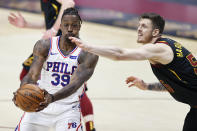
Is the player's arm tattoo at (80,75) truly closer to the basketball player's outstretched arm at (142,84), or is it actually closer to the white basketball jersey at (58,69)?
the white basketball jersey at (58,69)

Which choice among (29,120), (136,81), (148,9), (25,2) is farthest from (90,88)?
(25,2)

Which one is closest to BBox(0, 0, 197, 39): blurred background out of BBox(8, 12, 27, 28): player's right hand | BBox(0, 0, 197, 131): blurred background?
BBox(0, 0, 197, 131): blurred background

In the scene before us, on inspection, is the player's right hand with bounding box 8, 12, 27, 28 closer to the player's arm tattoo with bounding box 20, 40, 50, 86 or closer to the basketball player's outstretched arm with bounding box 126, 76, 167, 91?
the player's arm tattoo with bounding box 20, 40, 50, 86

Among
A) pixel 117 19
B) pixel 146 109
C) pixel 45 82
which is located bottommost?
pixel 146 109

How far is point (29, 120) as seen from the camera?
16.9 feet

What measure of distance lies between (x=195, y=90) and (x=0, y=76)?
5.77 metres

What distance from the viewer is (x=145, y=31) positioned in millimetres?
5066

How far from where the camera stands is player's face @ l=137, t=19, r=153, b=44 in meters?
5.07

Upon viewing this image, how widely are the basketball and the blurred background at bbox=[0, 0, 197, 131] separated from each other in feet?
7.30

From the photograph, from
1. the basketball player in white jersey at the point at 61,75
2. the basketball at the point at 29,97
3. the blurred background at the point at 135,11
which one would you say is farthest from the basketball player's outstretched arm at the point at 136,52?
the blurred background at the point at 135,11

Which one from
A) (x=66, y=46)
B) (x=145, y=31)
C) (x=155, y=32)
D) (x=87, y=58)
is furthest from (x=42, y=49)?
(x=155, y=32)

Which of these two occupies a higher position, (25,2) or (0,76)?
(25,2)

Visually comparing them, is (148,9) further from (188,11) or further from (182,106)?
(182,106)

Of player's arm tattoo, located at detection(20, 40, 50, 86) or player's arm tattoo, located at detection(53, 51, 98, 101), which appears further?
player's arm tattoo, located at detection(20, 40, 50, 86)
